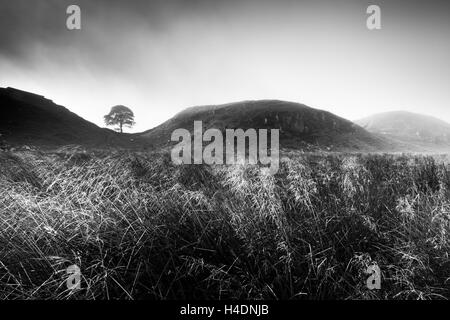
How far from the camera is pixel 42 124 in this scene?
170ft

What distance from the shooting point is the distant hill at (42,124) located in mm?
43688

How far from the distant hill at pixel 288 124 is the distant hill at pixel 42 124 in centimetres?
1298

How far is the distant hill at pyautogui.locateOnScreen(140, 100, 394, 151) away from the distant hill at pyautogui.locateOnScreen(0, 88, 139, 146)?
1298cm

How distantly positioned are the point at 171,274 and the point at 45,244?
5.33 feet

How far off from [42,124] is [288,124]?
5533 cm

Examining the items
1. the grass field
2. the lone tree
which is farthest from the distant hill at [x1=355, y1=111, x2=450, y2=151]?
the grass field

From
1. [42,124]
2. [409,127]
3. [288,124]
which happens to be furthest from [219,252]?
[409,127]

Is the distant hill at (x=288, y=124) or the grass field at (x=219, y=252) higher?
the distant hill at (x=288, y=124)

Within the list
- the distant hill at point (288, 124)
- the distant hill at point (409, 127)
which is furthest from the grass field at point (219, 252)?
the distant hill at point (409, 127)

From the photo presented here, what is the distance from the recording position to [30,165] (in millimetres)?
7508

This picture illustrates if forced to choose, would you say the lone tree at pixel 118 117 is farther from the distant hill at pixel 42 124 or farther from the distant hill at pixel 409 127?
the distant hill at pixel 409 127

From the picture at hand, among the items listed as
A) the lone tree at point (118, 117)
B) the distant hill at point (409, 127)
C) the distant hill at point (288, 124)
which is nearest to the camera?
the distant hill at point (288, 124)

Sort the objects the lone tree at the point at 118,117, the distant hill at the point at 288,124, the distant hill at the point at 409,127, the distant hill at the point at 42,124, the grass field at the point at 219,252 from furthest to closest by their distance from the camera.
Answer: the distant hill at the point at 409,127 → the lone tree at the point at 118,117 → the distant hill at the point at 288,124 → the distant hill at the point at 42,124 → the grass field at the point at 219,252

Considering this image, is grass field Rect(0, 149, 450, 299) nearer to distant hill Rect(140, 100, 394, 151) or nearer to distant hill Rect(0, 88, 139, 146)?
distant hill Rect(0, 88, 139, 146)
